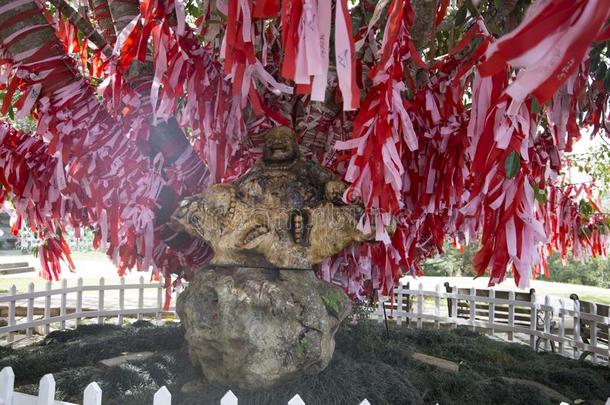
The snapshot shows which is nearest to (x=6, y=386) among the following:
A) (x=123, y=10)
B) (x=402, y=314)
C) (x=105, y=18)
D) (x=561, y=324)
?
(x=123, y=10)

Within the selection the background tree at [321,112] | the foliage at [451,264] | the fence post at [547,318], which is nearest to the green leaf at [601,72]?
the background tree at [321,112]

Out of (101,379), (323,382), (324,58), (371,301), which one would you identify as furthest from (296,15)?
(371,301)

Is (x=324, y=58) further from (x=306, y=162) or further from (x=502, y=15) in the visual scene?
(x=502, y=15)

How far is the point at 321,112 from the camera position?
253 centimetres

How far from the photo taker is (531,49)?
2.32ft

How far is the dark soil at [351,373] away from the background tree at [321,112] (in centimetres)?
53

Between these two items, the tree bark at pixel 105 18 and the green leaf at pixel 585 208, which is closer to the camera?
the tree bark at pixel 105 18

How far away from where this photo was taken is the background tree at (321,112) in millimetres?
1121

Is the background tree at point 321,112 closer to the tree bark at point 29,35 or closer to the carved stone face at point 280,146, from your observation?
the tree bark at point 29,35

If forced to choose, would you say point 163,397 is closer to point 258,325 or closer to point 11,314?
point 258,325

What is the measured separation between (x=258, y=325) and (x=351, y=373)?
688 millimetres

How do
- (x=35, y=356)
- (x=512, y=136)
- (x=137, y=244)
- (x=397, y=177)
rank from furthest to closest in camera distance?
(x=35, y=356), (x=137, y=244), (x=397, y=177), (x=512, y=136)

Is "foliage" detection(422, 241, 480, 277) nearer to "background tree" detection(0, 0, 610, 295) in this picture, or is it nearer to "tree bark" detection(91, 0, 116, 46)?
"background tree" detection(0, 0, 610, 295)

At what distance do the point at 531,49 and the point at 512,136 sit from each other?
73 cm
